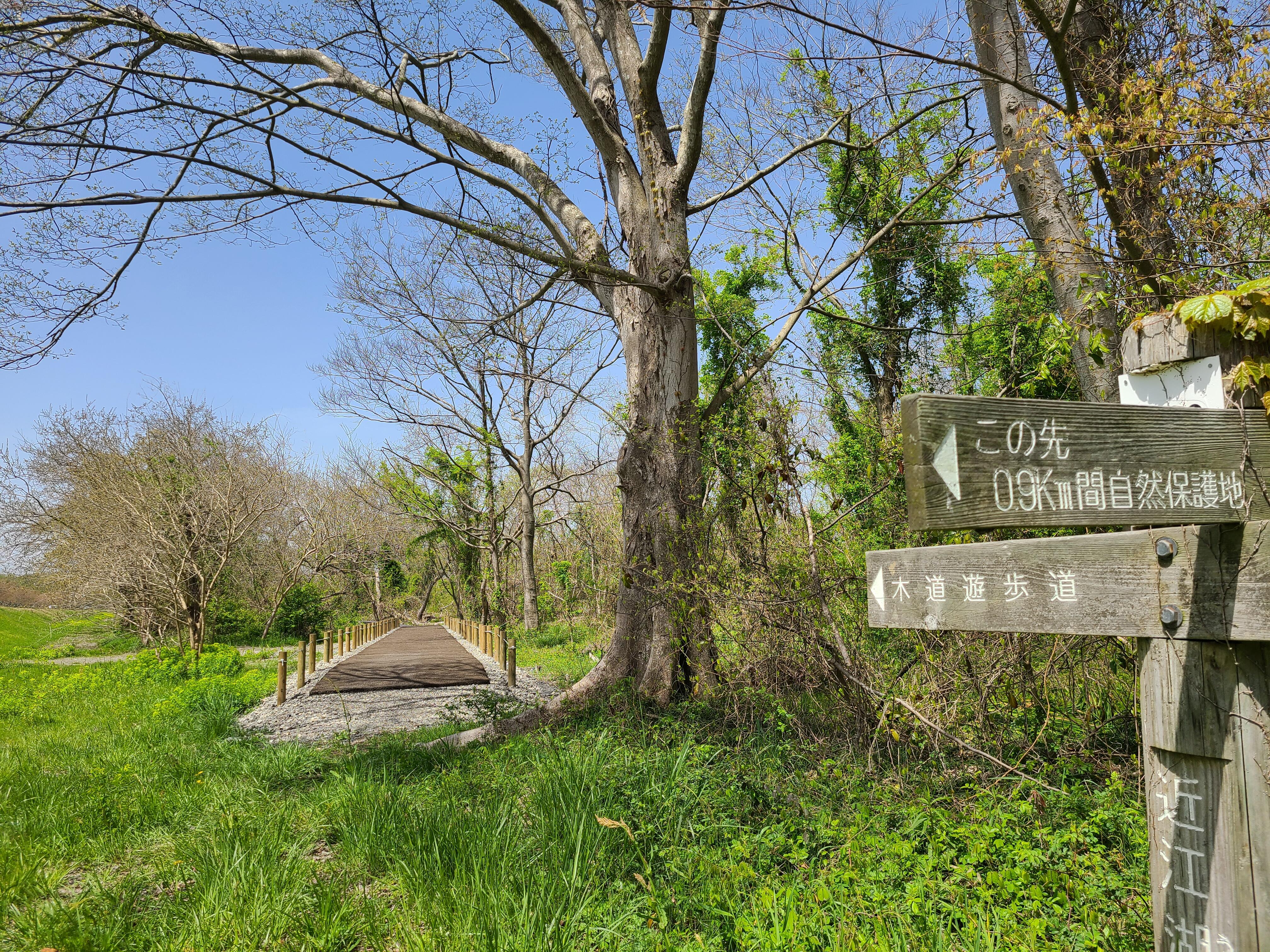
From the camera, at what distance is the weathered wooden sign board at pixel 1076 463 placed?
1.60 m

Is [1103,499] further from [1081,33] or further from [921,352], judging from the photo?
[921,352]

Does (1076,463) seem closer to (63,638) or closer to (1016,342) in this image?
(1016,342)

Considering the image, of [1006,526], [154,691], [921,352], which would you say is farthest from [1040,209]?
[154,691]

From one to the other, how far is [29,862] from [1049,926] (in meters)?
4.71

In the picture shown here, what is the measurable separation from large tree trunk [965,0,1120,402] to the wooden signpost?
216 cm

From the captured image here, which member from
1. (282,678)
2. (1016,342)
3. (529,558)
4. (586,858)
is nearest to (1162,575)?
(586,858)

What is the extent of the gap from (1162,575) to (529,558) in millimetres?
18905

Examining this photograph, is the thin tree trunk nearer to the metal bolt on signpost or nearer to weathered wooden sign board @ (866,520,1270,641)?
the metal bolt on signpost

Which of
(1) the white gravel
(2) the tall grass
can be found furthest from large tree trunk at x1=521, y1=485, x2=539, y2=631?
(2) the tall grass

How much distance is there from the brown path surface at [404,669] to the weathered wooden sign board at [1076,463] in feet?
25.0

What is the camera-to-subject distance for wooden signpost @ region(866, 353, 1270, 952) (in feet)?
5.36

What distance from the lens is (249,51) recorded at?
789 centimetres

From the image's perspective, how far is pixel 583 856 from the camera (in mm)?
3256

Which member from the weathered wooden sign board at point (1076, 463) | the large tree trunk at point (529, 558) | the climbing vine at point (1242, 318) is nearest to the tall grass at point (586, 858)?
the weathered wooden sign board at point (1076, 463)
